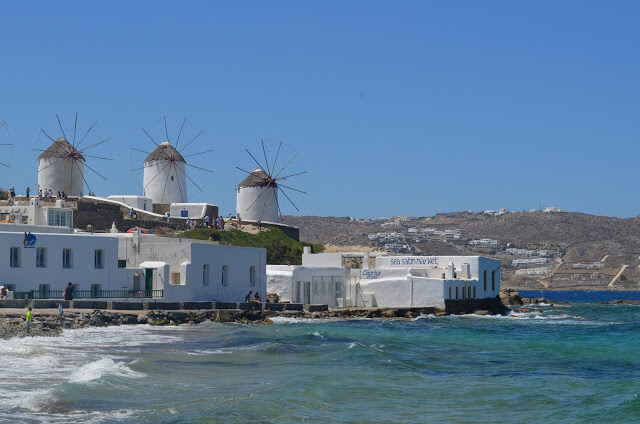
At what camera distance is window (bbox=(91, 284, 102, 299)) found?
109ft

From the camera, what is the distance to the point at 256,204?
219 feet

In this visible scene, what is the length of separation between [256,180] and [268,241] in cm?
852

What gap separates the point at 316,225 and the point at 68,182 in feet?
365

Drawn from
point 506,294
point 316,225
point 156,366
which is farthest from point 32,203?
point 316,225

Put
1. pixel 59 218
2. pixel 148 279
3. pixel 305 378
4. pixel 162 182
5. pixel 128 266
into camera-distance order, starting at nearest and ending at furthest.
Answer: pixel 305 378, pixel 148 279, pixel 128 266, pixel 59 218, pixel 162 182

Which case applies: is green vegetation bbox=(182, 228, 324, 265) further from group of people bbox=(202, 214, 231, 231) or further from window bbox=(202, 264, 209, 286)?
window bbox=(202, 264, 209, 286)

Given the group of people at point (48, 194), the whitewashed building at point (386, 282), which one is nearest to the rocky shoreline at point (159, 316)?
the whitewashed building at point (386, 282)

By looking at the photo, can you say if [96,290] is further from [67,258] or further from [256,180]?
[256,180]

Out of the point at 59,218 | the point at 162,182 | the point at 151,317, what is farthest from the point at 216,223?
the point at 151,317

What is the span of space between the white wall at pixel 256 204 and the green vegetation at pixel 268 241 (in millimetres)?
4175

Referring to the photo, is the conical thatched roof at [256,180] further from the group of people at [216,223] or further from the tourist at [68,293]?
the tourist at [68,293]

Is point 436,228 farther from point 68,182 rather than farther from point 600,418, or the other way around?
point 600,418

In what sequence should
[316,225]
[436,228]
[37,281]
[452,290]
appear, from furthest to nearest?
[436,228]
[316,225]
[452,290]
[37,281]

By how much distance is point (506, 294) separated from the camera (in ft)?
227
